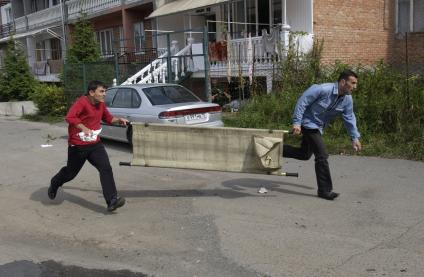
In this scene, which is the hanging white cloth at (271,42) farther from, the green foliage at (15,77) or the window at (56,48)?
the window at (56,48)

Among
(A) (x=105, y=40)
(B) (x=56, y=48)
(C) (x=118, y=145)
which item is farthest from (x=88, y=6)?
(C) (x=118, y=145)

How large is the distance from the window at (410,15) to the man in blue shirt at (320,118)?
13.1m

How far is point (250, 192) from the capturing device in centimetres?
706

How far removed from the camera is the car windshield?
10.7 metres

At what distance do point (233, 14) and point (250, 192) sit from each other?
13247 millimetres

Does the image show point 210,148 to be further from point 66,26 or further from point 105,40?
point 66,26

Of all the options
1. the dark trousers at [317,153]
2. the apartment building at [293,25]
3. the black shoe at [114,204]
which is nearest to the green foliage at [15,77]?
the apartment building at [293,25]

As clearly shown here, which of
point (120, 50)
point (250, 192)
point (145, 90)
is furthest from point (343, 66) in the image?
point (120, 50)

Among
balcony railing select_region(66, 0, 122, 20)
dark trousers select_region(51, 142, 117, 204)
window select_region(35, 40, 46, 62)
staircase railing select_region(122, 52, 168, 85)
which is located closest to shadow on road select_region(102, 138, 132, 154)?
dark trousers select_region(51, 142, 117, 204)

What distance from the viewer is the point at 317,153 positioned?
6406 millimetres

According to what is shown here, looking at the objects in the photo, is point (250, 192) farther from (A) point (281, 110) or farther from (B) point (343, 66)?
(B) point (343, 66)

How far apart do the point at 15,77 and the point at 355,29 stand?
14.2m

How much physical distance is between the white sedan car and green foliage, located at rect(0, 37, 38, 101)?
12126 millimetres

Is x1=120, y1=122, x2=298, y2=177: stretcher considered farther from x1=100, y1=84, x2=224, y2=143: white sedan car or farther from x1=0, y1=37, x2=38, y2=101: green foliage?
x1=0, y1=37, x2=38, y2=101: green foliage
